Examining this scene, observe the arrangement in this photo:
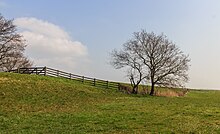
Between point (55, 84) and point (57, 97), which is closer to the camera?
point (57, 97)

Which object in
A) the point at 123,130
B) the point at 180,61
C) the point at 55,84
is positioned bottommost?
the point at 123,130

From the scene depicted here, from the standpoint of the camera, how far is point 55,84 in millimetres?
49031

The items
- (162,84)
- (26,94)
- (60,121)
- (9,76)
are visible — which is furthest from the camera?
(162,84)

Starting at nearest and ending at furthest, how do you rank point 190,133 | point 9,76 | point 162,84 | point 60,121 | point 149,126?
point 190,133, point 149,126, point 60,121, point 9,76, point 162,84

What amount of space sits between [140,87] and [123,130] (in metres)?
50.2

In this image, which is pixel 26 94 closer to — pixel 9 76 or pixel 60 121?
pixel 9 76

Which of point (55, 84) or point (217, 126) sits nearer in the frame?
point (217, 126)

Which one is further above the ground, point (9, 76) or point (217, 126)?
point (9, 76)

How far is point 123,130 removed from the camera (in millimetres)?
18000

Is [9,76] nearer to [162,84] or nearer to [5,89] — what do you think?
[5,89]

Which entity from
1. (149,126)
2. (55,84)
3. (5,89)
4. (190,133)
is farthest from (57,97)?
(190,133)

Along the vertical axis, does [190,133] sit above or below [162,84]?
below

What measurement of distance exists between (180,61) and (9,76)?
100 feet

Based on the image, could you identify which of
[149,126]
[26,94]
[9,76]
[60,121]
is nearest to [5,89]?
[26,94]
